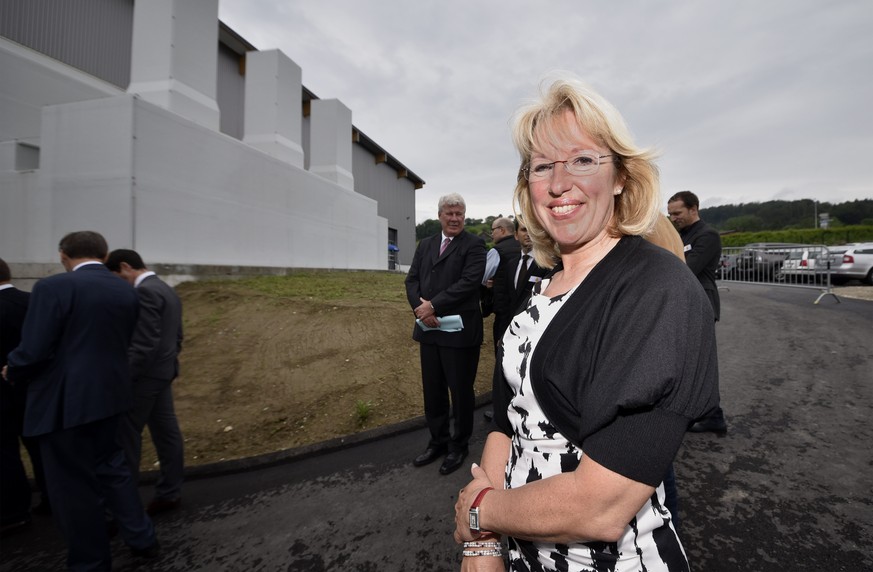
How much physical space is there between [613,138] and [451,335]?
9.34 ft

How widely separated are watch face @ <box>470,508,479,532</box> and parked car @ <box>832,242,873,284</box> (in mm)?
19509

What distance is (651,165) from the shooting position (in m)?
1.20

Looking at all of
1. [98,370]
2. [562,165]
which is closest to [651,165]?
[562,165]

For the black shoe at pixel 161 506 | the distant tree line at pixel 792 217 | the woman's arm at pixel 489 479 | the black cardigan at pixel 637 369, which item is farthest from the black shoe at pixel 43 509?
the distant tree line at pixel 792 217

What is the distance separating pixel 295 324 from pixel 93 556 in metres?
5.10

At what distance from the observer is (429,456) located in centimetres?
385

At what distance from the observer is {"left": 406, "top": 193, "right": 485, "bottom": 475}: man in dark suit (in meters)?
3.83

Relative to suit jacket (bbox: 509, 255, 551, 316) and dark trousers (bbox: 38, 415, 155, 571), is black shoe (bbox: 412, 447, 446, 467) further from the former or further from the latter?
dark trousers (bbox: 38, 415, 155, 571)

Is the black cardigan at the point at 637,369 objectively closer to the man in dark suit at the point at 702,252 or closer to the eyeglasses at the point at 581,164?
the eyeglasses at the point at 581,164

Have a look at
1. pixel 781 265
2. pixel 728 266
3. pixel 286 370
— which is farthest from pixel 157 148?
pixel 728 266

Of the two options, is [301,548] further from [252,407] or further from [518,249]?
[518,249]

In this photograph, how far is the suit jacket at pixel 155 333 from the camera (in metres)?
3.25

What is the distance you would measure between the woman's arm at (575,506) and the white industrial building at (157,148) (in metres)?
9.99

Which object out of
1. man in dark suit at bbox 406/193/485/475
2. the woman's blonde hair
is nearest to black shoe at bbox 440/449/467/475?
man in dark suit at bbox 406/193/485/475
